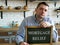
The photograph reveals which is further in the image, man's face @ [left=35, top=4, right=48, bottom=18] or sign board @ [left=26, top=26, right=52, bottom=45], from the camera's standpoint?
man's face @ [left=35, top=4, right=48, bottom=18]

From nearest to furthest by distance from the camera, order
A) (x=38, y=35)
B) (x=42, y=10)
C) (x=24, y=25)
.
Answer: (x=38, y=35) < (x=42, y=10) < (x=24, y=25)

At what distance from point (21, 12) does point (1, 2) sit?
Answer: 2.21ft

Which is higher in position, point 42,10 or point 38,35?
point 42,10

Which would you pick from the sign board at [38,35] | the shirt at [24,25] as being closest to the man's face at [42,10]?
the shirt at [24,25]

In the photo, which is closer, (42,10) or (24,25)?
(42,10)

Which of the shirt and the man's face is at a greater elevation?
the man's face

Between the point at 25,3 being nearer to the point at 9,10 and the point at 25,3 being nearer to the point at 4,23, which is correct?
the point at 9,10

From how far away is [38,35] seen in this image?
1984 millimetres

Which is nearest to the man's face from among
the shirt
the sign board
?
the shirt

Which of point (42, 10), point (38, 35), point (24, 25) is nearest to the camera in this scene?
point (38, 35)

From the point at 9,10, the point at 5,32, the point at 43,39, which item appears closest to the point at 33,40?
the point at 43,39

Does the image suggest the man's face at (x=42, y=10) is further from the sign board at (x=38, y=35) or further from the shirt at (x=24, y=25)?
the sign board at (x=38, y=35)

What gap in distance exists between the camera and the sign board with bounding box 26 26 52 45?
1.96 metres

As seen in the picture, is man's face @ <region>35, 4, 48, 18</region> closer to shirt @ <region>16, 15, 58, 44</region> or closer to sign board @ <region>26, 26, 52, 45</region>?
shirt @ <region>16, 15, 58, 44</region>
